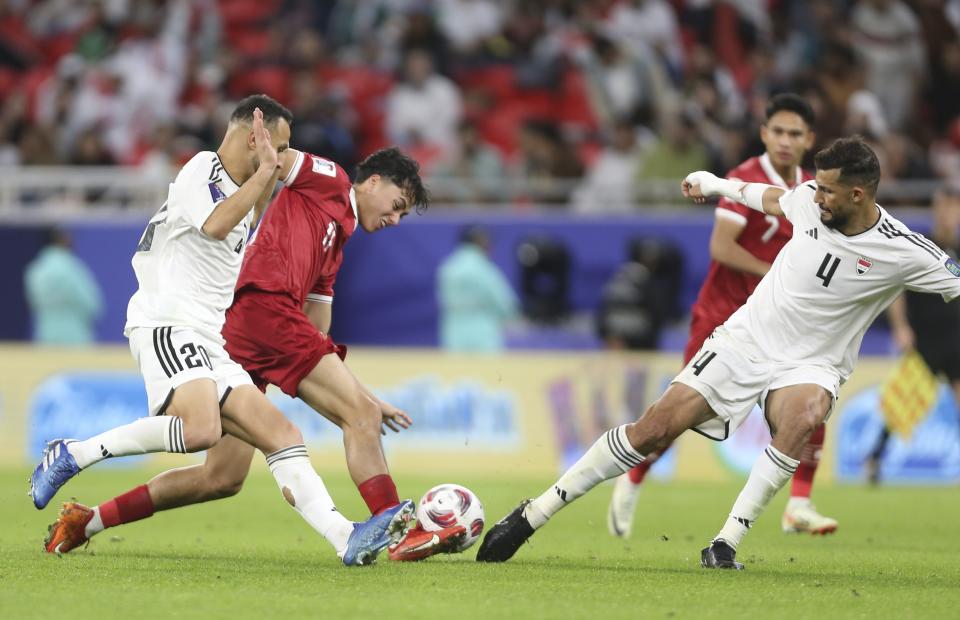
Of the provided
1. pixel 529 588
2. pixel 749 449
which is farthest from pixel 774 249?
pixel 749 449

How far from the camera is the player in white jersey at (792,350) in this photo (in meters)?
7.83

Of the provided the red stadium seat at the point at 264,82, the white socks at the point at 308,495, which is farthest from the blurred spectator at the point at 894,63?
the white socks at the point at 308,495

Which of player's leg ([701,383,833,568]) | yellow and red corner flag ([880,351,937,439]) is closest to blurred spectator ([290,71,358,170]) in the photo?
yellow and red corner flag ([880,351,937,439])

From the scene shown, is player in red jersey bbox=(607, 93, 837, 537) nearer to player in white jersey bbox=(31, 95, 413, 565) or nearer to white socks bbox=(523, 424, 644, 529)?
white socks bbox=(523, 424, 644, 529)

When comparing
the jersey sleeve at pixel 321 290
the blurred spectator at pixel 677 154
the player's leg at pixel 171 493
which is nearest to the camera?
the player's leg at pixel 171 493

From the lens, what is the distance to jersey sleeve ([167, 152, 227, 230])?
7.61 meters

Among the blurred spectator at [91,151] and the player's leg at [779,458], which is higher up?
the blurred spectator at [91,151]

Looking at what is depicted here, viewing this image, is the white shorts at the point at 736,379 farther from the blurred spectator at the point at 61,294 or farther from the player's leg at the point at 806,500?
the blurred spectator at the point at 61,294

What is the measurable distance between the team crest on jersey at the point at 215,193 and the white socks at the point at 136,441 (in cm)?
110

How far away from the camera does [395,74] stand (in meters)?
20.9

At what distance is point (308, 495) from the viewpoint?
7625 millimetres

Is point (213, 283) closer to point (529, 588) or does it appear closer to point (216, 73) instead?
point (529, 588)

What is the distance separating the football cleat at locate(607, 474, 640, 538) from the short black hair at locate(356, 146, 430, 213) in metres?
2.76

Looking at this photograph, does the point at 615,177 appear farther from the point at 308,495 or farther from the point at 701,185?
the point at 308,495
